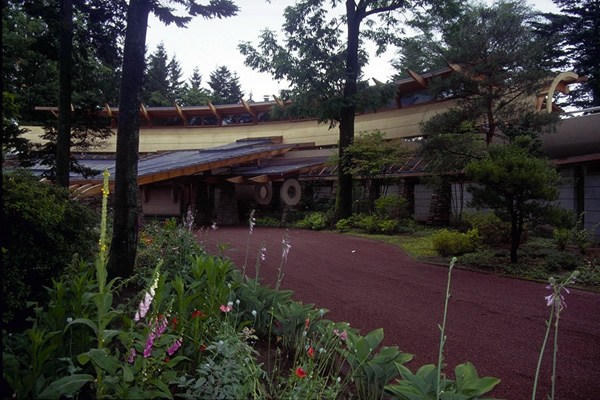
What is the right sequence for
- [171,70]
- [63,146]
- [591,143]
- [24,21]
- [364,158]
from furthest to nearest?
[171,70] → [24,21] → [364,158] → [591,143] → [63,146]

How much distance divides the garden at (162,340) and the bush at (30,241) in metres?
0.01

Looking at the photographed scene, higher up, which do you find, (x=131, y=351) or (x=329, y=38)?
(x=329, y=38)

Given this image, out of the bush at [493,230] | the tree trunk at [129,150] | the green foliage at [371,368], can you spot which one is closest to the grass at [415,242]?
the bush at [493,230]

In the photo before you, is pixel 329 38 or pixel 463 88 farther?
pixel 329 38

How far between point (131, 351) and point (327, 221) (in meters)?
16.4

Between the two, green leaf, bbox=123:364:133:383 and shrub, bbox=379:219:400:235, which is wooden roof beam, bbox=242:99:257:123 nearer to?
shrub, bbox=379:219:400:235

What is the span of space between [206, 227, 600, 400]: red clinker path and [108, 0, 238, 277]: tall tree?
4.78 feet

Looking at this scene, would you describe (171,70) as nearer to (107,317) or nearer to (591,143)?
(591,143)

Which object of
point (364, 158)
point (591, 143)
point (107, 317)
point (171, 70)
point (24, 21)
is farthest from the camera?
point (171, 70)

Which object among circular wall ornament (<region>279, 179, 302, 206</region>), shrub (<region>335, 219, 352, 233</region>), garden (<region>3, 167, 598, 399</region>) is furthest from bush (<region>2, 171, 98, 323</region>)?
circular wall ornament (<region>279, 179, 302, 206</region>)

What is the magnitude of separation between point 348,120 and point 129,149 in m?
13.7

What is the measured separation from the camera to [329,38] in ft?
58.0

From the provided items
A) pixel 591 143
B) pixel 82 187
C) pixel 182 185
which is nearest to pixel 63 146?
pixel 82 187

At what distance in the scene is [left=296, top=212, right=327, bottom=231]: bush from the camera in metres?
18.3
